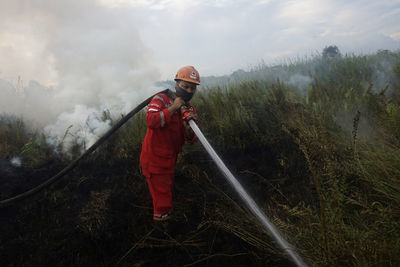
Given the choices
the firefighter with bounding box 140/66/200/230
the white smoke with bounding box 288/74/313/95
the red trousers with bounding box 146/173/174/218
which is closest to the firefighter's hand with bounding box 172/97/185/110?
the firefighter with bounding box 140/66/200/230

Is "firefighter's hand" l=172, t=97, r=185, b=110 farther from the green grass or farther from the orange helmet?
the green grass

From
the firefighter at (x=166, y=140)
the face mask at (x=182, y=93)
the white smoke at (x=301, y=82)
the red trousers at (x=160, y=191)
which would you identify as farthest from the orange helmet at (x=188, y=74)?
the white smoke at (x=301, y=82)

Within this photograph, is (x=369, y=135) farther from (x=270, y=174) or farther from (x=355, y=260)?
(x=355, y=260)

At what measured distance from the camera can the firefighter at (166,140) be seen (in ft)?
8.61

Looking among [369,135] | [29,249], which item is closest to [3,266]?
[29,249]

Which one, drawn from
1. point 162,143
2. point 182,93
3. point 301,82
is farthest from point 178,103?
point 301,82

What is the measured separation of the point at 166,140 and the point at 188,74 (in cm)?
68

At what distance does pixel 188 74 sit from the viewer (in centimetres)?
262

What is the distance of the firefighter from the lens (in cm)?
262

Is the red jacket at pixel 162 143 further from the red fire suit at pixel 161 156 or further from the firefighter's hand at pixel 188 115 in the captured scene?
the firefighter's hand at pixel 188 115

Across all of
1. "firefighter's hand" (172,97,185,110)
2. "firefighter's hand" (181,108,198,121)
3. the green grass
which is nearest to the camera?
the green grass

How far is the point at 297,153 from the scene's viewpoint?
11.3 ft

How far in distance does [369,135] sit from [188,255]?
214 cm

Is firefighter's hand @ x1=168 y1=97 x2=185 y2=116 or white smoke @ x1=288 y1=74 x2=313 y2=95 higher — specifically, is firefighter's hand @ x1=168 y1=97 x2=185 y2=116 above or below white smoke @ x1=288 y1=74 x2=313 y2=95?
above
